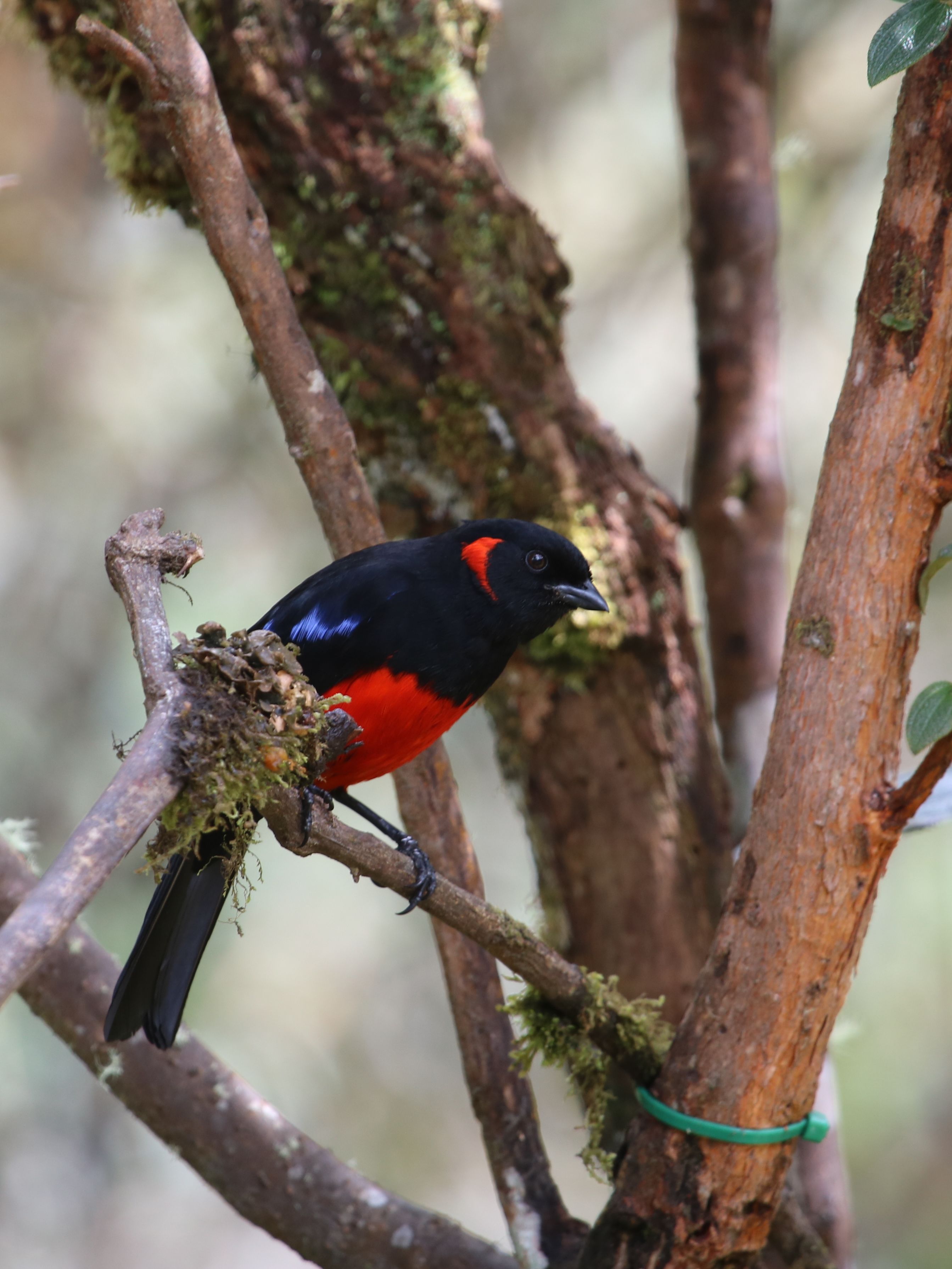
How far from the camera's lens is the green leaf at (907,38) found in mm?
1925

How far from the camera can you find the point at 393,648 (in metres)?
2.44

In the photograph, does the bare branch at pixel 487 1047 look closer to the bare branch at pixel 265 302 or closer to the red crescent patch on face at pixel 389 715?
the bare branch at pixel 265 302

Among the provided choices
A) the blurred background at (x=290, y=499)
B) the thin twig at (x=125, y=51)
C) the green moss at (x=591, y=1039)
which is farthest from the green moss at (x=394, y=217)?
the blurred background at (x=290, y=499)

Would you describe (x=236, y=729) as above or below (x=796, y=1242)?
below

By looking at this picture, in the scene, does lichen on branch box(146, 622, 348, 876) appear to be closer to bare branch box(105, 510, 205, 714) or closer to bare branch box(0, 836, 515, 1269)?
bare branch box(105, 510, 205, 714)

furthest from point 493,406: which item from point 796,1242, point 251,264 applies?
point 796,1242

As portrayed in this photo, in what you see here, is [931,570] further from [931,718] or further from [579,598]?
[579,598]

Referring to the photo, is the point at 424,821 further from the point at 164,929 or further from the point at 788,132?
the point at 788,132

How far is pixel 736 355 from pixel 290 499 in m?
2.87

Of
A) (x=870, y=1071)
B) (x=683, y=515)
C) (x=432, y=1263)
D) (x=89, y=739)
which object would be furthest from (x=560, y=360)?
(x=870, y=1071)

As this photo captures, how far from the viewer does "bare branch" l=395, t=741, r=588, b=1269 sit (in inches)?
102

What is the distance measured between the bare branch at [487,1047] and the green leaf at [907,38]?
5.33 feet

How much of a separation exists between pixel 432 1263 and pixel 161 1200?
585cm

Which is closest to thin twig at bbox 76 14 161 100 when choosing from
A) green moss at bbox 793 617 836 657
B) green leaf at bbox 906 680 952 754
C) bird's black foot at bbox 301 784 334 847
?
bird's black foot at bbox 301 784 334 847
